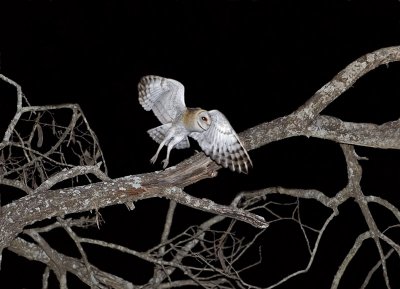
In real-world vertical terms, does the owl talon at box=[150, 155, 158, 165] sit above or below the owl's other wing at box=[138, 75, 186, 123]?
below

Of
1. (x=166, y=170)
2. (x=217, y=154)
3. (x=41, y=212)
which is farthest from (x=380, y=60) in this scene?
(x=41, y=212)

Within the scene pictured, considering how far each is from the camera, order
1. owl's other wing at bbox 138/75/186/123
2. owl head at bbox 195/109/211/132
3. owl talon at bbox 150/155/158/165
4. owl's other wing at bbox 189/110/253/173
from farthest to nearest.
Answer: owl's other wing at bbox 138/75/186/123 → owl talon at bbox 150/155/158/165 → owl head at bbox 195/109/211/132 → owl's other wing at bbox 189/110/253/173

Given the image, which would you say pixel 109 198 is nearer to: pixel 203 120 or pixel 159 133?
pixel 203 120

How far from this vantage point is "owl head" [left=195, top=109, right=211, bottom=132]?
3.30 metres

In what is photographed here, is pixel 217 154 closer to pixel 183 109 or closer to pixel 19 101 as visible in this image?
pixel 183 109

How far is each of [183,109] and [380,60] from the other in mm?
1044

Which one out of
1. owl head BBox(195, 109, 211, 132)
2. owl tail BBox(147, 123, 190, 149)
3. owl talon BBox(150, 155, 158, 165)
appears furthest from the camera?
owl tail BBox(147, 123, 190, 149)

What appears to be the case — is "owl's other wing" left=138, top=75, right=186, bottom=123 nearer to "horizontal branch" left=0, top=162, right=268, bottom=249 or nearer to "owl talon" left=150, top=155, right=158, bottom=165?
"owl talon" left=150, top=155, right=158, bottom=165

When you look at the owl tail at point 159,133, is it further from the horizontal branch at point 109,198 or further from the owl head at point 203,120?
the horizontal branch at point 109,198

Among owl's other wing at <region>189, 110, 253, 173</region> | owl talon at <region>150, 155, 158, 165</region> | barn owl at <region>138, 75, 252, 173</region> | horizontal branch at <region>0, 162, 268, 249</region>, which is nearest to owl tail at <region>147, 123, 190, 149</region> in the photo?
barn owl at <region>138, 75, 252, 173</region>

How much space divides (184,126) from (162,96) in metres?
0.26

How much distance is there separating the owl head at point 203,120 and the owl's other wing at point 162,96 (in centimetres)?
28

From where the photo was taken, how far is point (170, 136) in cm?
356

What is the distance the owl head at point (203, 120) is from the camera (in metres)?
3.30
